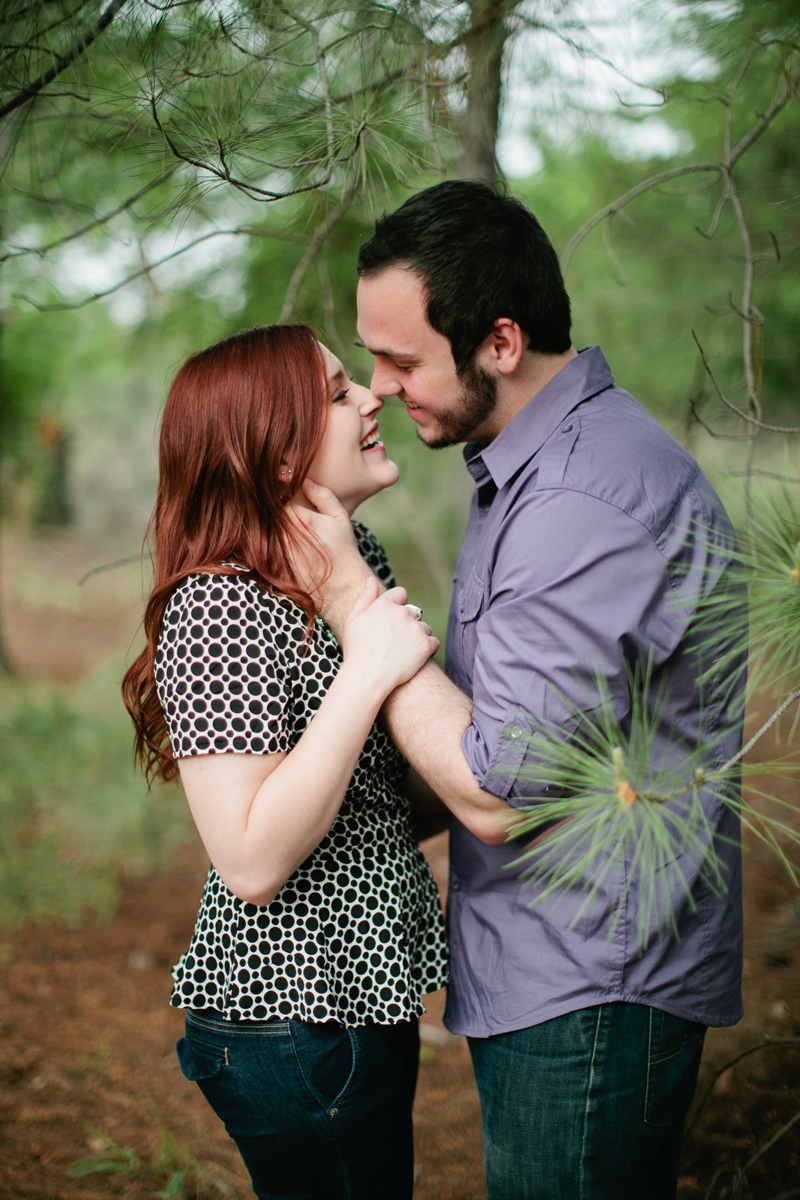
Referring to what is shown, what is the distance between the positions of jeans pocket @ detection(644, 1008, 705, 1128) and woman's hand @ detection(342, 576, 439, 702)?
654 mm

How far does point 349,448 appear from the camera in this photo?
4.83 ft

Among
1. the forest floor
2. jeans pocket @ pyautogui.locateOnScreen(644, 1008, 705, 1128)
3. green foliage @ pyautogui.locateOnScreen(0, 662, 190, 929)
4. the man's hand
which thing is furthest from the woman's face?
green foliage @ pyautogui.locateOnScreen(0, 662, 190, 929)

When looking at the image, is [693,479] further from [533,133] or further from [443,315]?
[533,133]

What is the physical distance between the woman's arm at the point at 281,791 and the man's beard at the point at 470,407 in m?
0.56

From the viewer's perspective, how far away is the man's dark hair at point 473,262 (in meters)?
1.48

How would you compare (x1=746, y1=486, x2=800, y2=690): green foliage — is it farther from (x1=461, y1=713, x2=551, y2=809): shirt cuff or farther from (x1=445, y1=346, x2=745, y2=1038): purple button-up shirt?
(x1=461, y1=713, x2=551, y2=809): shirt cuff

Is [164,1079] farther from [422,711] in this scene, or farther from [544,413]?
[544,413]

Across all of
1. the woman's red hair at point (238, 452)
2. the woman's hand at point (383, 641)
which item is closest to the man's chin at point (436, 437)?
the woman's red hair at point (238, 452)

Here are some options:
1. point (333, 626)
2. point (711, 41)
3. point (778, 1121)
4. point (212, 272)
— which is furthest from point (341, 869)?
point (212, 272)

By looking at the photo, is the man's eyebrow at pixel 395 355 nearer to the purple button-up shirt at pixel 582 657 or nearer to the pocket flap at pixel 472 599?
the purple button-up shirt at pixel 582 657

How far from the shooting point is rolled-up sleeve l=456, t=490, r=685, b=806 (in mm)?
1131

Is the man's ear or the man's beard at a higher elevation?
the man's ear

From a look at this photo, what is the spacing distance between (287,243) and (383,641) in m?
2.58

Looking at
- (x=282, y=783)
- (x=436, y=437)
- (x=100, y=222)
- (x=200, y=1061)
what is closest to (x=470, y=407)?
(x=436, y=437)
